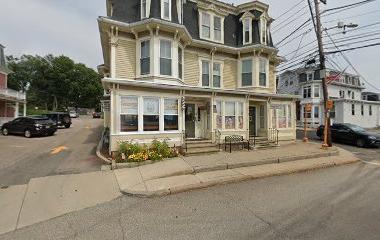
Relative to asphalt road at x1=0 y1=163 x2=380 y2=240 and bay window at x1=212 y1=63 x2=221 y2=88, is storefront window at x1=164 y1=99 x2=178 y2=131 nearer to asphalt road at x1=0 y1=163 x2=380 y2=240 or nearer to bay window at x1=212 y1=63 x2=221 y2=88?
bay window at x1=212 y1=63 x2=221 y2=88

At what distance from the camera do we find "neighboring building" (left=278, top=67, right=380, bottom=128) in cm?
Answer: 3456

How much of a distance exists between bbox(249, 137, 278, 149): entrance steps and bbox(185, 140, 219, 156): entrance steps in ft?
8.92

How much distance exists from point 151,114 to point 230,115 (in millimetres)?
5228

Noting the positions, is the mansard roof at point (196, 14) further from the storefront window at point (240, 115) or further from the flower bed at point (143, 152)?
the flower bed at point (143, 152)

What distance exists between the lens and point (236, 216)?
555 cm

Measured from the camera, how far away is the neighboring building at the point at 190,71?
1199 centimetres

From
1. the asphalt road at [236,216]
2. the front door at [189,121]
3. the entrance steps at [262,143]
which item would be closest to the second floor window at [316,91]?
the entrance steps at [262,143]

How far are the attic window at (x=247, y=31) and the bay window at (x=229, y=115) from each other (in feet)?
18.8

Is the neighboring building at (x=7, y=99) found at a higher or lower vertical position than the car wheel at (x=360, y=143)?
higher

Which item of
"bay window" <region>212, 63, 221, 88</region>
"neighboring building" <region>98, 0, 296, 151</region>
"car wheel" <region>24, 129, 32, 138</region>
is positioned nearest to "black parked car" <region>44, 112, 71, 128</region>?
"car wheel" <region>24, 129, 32, 138</region>

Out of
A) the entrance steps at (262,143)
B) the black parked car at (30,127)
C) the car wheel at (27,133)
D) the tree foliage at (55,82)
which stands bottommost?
the entrance steps at (262,143)

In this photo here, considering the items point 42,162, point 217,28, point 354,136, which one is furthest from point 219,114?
point 354,136

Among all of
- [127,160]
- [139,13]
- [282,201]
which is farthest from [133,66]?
[282,201]

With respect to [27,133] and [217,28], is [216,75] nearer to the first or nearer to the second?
[217,28]
